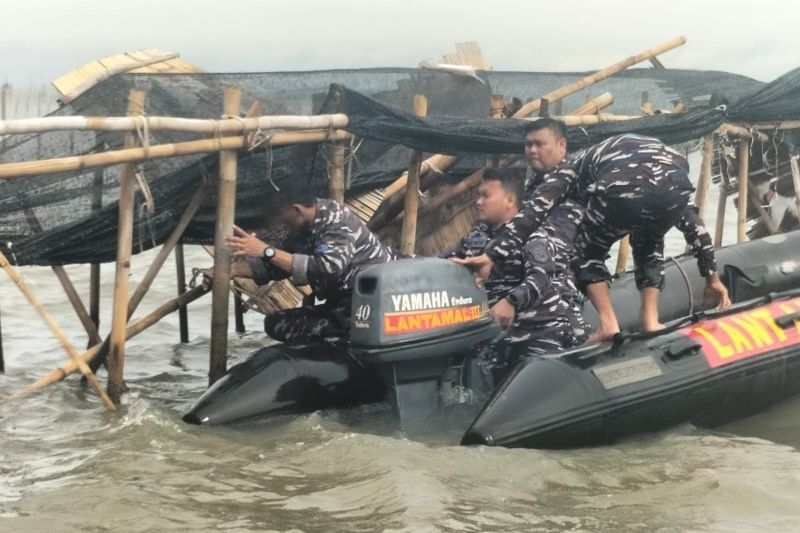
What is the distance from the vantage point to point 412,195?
827 centimetres

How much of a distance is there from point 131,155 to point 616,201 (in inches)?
105

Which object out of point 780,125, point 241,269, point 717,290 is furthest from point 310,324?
point 780,125

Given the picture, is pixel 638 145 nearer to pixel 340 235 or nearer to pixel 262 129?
pixel 340 235

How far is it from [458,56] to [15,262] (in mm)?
4572

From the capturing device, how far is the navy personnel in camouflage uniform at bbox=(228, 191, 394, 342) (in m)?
6.70

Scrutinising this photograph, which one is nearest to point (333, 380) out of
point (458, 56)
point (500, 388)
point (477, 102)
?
point (500, 388)

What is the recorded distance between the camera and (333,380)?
6742 mm

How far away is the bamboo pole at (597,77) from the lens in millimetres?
9258

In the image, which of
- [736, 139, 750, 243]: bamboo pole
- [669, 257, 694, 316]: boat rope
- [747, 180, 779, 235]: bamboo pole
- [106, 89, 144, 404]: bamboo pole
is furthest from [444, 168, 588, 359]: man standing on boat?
[747, 180, 779, 235]: bamboo pole

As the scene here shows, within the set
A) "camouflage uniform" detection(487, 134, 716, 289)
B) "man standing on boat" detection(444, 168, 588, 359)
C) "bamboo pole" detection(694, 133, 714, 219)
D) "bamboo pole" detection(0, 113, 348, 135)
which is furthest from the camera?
"bamboo pole" detection(694, 133, 714, 219)

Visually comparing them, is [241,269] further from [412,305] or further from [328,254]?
[412,305]

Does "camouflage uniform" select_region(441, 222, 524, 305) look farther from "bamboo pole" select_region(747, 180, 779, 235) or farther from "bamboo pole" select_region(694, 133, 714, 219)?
"bamboo pole" select_region(747, 180, 779, 235)

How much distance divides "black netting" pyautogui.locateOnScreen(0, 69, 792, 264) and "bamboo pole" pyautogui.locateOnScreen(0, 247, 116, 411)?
61 cm

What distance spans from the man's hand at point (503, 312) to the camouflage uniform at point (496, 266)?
7.7 inches
